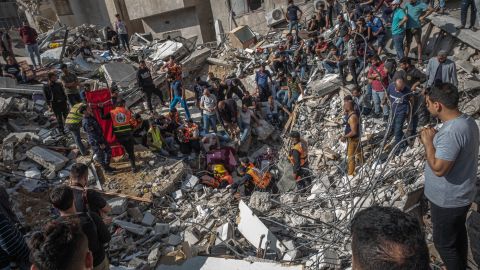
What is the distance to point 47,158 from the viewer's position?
7367 millimetres

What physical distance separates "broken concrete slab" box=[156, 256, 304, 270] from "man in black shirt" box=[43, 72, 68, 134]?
5.62 meters

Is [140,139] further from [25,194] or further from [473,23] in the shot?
[473,23]

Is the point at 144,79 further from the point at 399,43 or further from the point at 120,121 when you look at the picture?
the point at 399,43

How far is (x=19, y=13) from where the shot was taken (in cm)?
2283

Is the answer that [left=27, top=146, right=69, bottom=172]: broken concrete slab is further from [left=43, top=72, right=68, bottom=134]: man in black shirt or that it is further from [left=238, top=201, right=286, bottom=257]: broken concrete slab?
[left=238, top=201, right=286, bottom=257]: broken concrete slab

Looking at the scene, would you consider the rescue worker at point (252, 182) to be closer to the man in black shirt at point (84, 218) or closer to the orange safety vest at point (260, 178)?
the orange safety vest at point (260, 178)

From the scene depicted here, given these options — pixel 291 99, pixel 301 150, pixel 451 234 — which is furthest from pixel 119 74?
pixel 451 234

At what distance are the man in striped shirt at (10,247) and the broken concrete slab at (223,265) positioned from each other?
1.40 m

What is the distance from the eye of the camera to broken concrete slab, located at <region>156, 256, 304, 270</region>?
3549 mm

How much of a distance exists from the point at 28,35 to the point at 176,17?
866cm

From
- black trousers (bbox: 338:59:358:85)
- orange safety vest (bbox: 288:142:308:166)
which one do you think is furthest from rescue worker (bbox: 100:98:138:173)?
black trousers (bbox: 338:59:358:85)

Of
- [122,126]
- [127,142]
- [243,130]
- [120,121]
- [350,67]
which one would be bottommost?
[243,130]

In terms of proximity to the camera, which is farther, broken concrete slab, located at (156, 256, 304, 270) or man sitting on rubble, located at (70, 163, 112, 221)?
broken concrete slab, located at (156, 256, 304, 270)

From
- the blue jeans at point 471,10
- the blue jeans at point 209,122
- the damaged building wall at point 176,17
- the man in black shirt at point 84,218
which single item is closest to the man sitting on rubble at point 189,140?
the blue jeans at point 209,122
